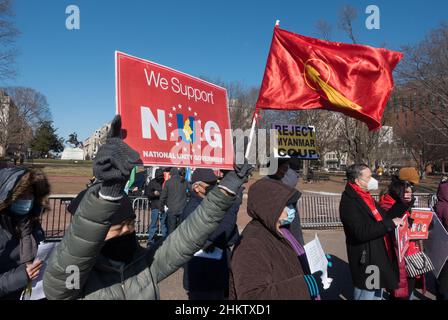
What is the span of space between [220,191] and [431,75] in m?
20.7

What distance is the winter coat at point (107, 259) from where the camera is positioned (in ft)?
5.13

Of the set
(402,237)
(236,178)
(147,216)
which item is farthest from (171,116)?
(147,216)

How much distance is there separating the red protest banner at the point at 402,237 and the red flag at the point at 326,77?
1.20m

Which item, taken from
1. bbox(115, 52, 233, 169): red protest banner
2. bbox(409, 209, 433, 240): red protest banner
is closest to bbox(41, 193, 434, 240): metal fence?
bbox(409, 209, 433, 240): red protest banner

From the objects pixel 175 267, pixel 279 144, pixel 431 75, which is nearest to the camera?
pixel 175 267

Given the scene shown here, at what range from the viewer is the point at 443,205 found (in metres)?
5.11

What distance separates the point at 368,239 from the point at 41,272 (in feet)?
10.1

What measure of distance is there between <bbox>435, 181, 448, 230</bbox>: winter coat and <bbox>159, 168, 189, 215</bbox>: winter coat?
4.63m

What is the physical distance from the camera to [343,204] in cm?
397

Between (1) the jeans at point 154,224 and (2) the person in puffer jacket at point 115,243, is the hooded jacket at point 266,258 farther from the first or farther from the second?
(1) the jeans at point 154,224

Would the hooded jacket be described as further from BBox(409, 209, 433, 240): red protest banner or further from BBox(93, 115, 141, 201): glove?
BBox(409, 209, 433, 240): red protest banner

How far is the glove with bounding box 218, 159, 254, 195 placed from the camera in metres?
2.06
